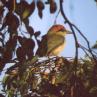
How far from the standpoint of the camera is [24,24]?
1492 mm

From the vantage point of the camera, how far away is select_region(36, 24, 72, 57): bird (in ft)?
4.52

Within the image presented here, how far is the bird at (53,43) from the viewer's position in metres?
1.38

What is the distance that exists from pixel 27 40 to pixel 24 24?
85mm

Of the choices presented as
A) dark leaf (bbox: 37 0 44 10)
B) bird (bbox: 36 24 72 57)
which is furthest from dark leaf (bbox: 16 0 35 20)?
bird (bbox: 36 24 72 57)

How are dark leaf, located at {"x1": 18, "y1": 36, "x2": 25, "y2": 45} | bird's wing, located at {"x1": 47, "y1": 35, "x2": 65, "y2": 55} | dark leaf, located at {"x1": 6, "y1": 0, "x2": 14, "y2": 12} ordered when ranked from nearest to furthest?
1. bird's wing, located at {"x1": 47, "y1": 35, "x2": 65, "y2": 55}
2. dark leaf, located at {"x1": 6, "y1": 0, "x2": 14, "y2": 12}
3. dark leaf, located at {"x1": 18, "y1": 36, "x2": 25, "y2": 45}

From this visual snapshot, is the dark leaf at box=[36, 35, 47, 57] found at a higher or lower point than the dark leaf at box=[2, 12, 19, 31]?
lower

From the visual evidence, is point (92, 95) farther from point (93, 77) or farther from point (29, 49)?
point (29, 49)

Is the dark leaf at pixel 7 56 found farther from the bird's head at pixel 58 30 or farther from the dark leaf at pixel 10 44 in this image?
the bird's head at pixel 58 30

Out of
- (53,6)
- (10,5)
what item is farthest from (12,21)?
(53,6)

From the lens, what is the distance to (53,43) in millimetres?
1375

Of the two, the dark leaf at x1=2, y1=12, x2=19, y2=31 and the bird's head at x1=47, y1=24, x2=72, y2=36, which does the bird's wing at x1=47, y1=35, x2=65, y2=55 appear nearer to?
the bird's head at x1=47, y1=24, x2=72, y2=36

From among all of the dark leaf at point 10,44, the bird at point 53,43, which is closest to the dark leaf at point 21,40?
the dark leaf at point 10,44

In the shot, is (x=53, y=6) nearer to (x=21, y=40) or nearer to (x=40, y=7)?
(x=40, y=7)

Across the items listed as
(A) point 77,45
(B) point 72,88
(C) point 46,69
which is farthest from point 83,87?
(C) point 46,69
